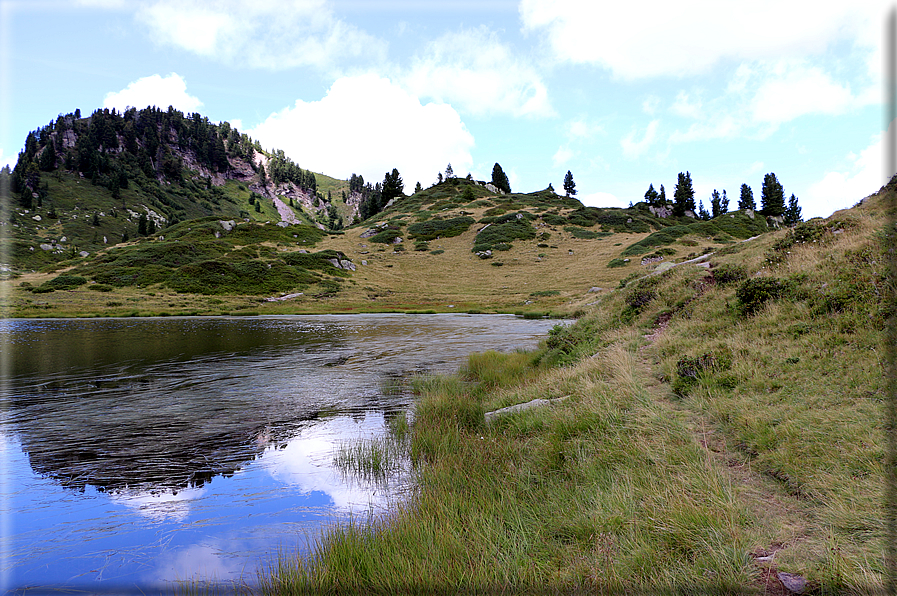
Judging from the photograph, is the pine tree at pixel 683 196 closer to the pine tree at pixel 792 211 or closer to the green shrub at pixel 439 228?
the pine tree at pixel 792 211

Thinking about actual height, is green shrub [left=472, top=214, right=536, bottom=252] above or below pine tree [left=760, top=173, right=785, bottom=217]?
below

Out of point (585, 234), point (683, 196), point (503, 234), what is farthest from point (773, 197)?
point (503, 234)

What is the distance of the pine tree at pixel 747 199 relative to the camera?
432 feet

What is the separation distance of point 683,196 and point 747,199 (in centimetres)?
1887

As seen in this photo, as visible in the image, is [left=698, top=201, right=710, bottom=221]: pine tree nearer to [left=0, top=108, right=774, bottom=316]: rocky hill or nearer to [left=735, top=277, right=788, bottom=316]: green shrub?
[left=0, top=108, right=774, bottom=316]: rocky hill

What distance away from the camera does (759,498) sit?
5.23m

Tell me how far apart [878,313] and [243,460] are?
43.5 feet

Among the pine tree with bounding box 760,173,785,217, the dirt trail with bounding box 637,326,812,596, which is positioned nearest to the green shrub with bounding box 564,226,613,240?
the pine tree with bounding box 760,173,785,217

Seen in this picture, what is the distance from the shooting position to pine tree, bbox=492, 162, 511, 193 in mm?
173625

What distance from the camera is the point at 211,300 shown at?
5875cm

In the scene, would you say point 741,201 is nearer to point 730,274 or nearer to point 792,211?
point 792,211

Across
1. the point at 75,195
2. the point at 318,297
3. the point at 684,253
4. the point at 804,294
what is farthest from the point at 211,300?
the point at 75,195

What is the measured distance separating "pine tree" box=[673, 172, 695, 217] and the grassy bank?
136m

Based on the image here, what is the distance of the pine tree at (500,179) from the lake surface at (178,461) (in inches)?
6326
